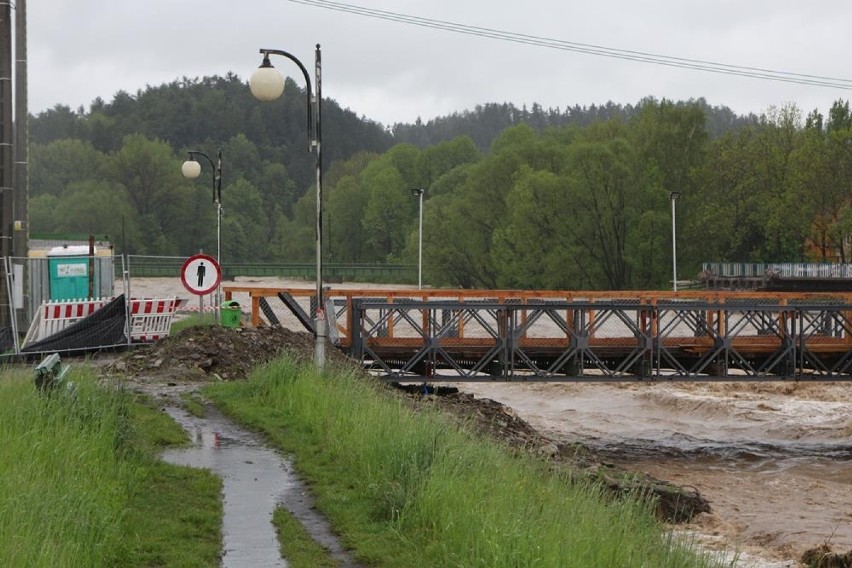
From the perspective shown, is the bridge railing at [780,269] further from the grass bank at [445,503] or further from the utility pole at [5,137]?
the grass bank at [445,503]

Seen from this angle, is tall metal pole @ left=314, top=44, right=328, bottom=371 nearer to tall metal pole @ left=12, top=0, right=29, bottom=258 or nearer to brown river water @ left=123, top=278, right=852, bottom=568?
brown river water @ left=123, top=278, right=852, bottom=568

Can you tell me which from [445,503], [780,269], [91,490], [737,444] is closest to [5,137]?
[91,490]

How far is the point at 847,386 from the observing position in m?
40.3

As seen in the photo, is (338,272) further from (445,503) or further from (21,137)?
(445,503)

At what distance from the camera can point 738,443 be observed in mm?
29203

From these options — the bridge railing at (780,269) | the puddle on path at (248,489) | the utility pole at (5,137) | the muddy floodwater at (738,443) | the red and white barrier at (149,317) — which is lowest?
the muddy floodwater at (738,443)

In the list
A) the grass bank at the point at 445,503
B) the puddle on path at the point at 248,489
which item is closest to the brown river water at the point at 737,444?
the grass bank at the point at 445,503

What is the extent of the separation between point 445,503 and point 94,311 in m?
19.7

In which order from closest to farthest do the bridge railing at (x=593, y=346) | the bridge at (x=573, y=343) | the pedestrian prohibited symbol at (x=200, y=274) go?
the pedestrian prohibited symbol at (x=200, y=274), the bridge at (x=573, y=343), the bridge railing at (x=593, y=346)

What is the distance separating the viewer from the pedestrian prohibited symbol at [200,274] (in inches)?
945

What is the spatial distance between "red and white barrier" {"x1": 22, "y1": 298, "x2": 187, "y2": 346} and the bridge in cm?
195

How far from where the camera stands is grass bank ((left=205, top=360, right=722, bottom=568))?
8.73m

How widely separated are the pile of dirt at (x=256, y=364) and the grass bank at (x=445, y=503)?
5117 millimetres

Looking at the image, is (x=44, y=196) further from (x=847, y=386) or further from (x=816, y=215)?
(x=847, y=386)
